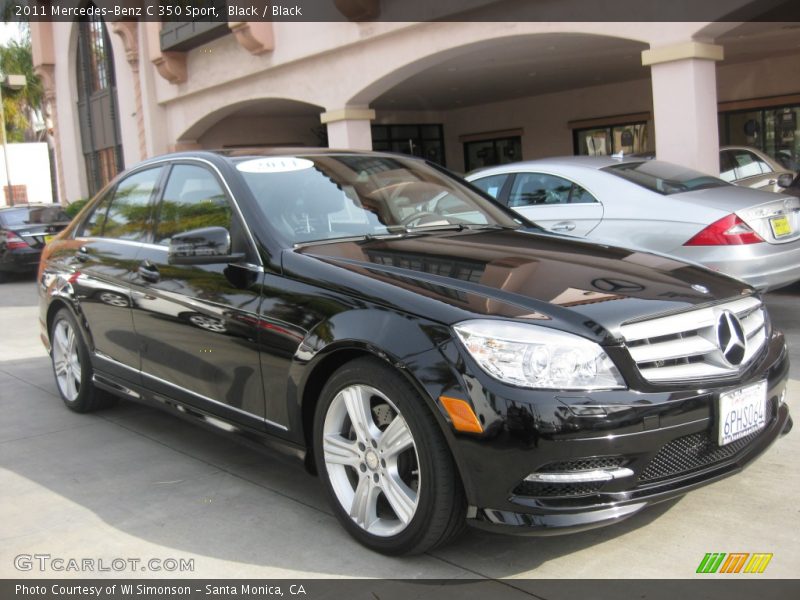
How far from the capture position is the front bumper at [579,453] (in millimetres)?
2764

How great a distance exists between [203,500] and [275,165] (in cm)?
168

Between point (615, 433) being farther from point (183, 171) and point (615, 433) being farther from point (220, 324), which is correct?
point (183, 171)

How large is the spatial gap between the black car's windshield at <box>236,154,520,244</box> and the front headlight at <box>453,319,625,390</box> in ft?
4.27

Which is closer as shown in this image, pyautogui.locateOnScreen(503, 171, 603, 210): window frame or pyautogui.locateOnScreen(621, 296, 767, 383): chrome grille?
pyautogui.locateOnScreen(621, 296, 767, 383): chrome grille

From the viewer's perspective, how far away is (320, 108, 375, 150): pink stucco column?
49.6 feet

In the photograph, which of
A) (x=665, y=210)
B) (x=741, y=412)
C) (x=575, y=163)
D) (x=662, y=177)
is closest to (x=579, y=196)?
(x=575, y=163)

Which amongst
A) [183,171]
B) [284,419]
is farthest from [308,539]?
[183,171]

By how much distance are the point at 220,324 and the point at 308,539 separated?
106cm

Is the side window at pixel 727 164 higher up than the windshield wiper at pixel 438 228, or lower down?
higher up

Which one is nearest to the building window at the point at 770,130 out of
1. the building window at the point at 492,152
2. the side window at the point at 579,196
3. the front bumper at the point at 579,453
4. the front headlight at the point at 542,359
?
the building window at the point at 492,152

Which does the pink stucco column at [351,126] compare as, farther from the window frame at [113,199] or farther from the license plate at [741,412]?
the license plate at [741,412]

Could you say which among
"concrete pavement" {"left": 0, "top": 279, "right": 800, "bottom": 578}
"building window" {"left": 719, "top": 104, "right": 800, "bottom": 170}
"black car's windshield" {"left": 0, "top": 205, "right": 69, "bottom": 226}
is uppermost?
"building window" {"left": 719, "top": 104, "right": 800, "bottom": 170}

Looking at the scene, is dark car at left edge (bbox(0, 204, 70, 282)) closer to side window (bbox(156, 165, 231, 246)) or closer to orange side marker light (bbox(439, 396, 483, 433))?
side window (bbox(156, 165, 231, 246))

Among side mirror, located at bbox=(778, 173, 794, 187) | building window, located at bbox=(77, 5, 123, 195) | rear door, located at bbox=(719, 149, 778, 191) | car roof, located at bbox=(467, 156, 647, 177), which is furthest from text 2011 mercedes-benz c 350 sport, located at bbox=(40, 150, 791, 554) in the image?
building window, located at bbox=(77, 5, 123, 195)
